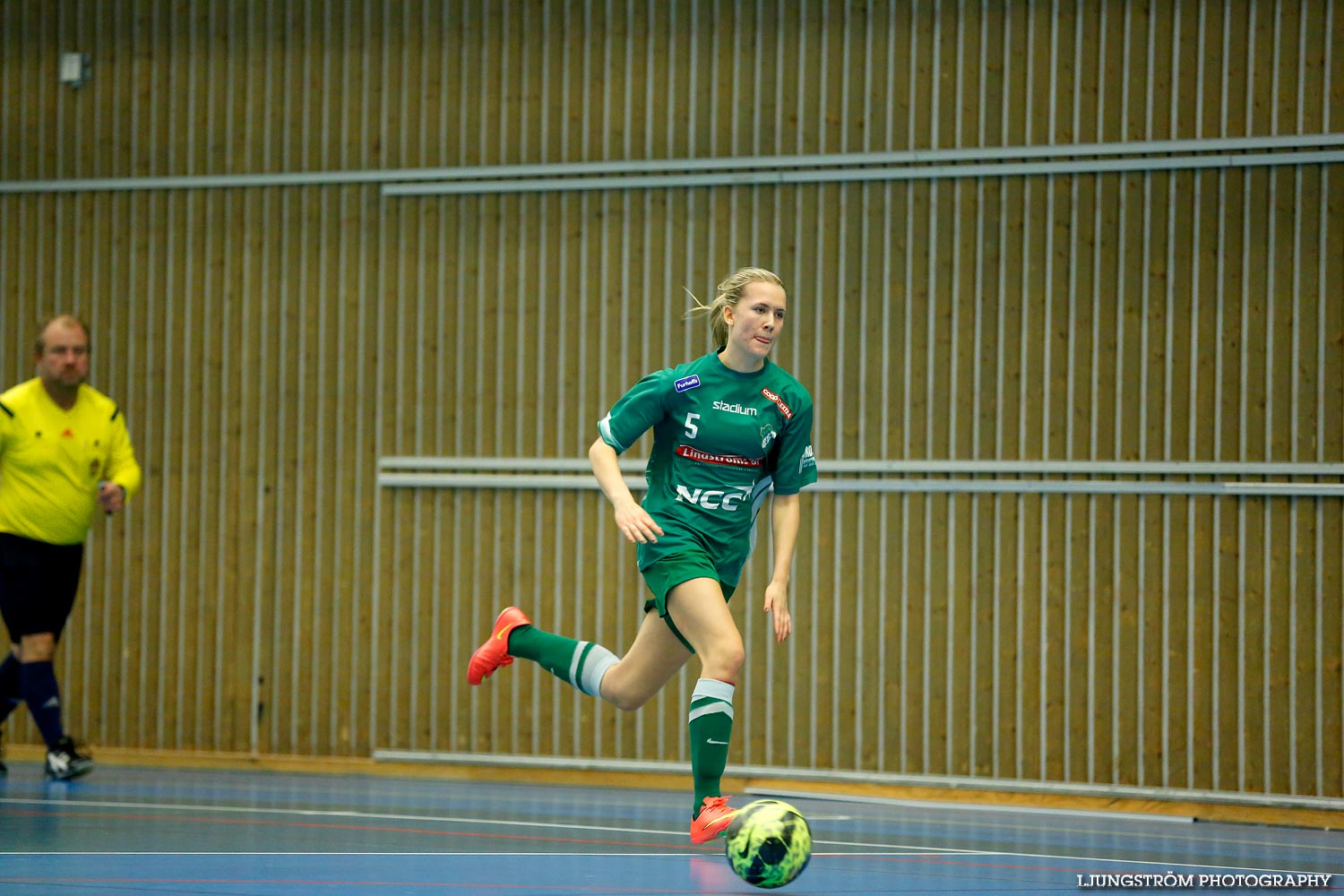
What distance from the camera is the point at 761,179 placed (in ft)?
25.5

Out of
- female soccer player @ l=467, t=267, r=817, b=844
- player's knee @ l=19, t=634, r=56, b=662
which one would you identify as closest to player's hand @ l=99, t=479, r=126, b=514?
player's knee @ l=19, t=634, r=56, b=662

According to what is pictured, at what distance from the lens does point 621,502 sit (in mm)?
4578

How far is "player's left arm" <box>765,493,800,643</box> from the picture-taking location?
15.2 feet

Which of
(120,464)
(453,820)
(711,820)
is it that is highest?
(120,464)

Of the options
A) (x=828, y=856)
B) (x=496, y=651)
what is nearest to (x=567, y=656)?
(x=496, y=651)

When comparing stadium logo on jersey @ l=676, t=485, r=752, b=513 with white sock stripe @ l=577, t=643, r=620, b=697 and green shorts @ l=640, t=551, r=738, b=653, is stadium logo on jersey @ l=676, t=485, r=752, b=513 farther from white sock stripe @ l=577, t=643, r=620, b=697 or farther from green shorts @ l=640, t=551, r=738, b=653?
white sock stripe @ l=577, t=643, r=620, b=697

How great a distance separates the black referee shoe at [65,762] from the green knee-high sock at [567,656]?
2.73m

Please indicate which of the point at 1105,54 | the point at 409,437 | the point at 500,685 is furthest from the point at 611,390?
the point at 1105,54

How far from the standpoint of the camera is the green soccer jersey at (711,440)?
480 cm

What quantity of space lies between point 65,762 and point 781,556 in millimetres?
3958

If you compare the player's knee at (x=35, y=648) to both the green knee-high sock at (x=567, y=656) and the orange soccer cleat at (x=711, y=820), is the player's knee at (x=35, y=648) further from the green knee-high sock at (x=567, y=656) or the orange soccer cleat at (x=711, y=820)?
the orange soccer cleat at (x=711, y=820)

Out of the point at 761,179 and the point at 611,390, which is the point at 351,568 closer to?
the point at 611,390

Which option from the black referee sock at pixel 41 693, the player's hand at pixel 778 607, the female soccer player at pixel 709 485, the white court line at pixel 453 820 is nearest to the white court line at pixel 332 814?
the white court line at pixel 453 820

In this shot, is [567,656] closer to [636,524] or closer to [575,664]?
[575,664]
